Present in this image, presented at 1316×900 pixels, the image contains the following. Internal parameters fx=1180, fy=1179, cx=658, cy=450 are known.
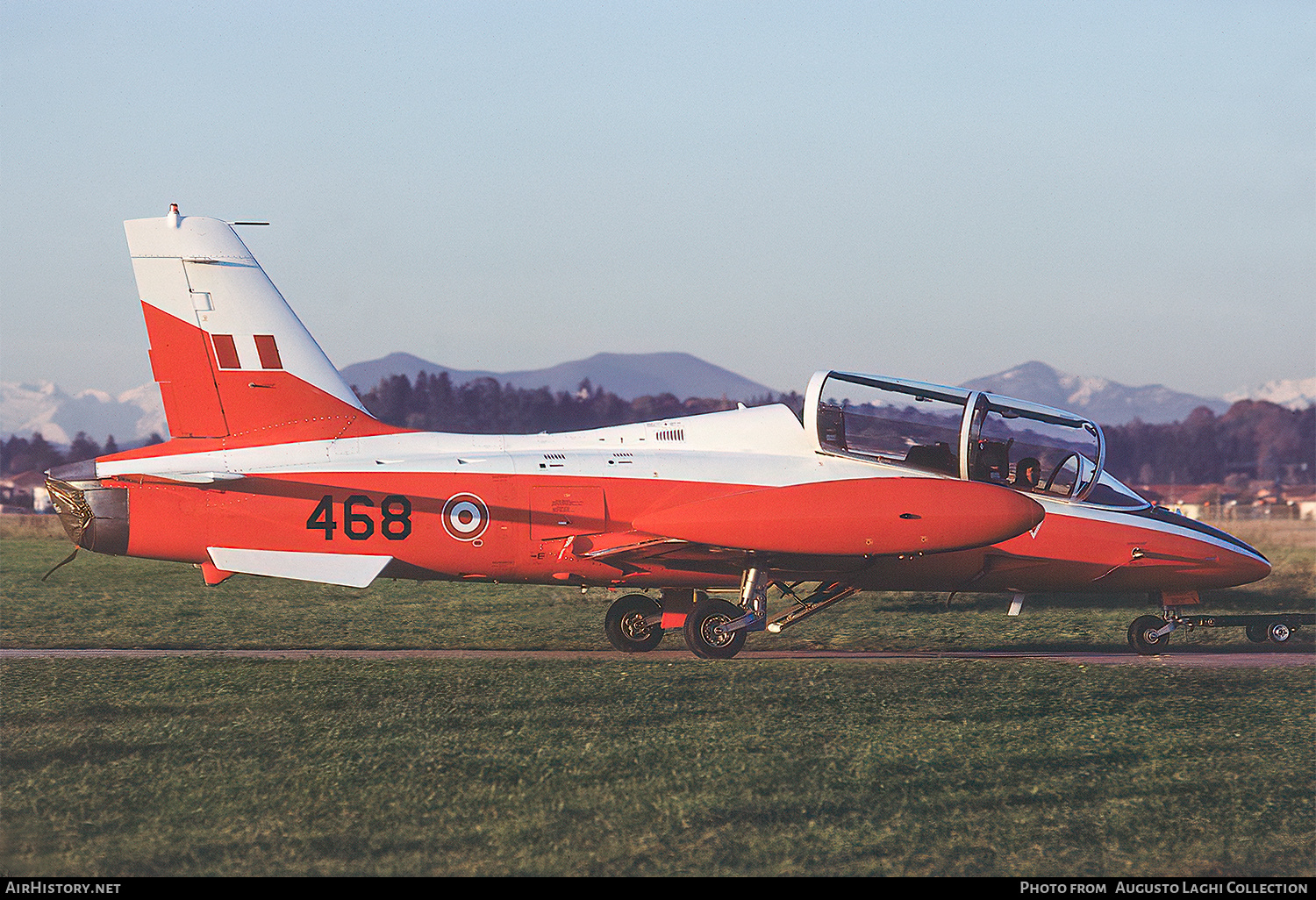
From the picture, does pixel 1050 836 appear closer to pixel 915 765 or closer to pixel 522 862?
pixel 915 765

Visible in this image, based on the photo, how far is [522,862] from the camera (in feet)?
23.6

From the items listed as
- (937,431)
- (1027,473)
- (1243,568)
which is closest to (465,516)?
(937,431)

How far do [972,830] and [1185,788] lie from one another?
2280mm

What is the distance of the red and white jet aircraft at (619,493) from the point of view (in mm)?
14469

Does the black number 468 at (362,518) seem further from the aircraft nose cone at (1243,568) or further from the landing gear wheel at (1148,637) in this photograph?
the aircraft nose cone at (1243,568)

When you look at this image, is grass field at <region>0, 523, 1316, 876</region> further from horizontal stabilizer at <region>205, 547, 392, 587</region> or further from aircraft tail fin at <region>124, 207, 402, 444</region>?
aircraft tail fin at <region>124, 207, 402, 444</region>

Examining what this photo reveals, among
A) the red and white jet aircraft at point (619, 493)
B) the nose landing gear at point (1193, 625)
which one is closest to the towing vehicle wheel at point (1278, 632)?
the nose landing gear at point (1193, 625)

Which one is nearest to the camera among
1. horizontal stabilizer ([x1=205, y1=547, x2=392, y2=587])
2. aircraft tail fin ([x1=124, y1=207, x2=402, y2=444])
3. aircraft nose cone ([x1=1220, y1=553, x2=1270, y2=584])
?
horizontal stabilizer ([x1=205, y1=547, x2=392, y2=587])

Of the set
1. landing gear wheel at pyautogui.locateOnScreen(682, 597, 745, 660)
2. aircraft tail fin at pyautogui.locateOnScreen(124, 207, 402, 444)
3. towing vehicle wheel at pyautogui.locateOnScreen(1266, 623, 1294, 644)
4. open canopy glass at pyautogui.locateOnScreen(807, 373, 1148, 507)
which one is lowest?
towing vehicle wheel at pyautogui.locateOnScreen(1266, 623, 1294, 644)

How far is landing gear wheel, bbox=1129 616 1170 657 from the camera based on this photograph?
16609mm

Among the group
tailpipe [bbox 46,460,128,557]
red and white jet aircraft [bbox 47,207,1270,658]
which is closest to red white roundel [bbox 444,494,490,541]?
red and white jet aircraft [bbox 47,207,1270,658]

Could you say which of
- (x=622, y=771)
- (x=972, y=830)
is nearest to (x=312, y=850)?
(x=622, y=771)

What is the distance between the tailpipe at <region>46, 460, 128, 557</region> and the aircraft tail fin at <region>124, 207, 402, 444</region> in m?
1.26

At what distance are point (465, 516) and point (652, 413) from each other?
82.7 metres
